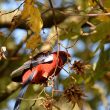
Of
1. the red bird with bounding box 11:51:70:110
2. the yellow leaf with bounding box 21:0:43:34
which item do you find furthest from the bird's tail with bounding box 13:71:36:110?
the yellow leaf with bounding box 21:0:43:34

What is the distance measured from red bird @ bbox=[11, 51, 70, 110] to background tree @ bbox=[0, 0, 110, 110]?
0.06 ft

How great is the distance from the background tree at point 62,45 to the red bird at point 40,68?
0.02 metres

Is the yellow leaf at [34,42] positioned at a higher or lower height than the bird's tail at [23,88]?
higher

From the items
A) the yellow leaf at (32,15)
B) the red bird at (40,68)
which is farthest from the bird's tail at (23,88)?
the yellow leaf at (32,15)

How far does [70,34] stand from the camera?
133cm

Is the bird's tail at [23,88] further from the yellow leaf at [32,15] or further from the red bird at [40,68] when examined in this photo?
the yellow leaf at [32,15]

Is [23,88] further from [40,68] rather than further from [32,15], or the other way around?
[32,15]

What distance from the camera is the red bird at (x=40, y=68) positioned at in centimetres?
100

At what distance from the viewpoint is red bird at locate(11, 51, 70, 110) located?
3.28 feet

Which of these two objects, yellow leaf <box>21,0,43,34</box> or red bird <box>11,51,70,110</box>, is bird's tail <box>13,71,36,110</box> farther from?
yellow leaf <box>21,0,43,34</box>

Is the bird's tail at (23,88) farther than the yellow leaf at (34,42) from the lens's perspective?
No

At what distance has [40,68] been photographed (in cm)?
103

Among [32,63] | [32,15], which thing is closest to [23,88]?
[32,63]

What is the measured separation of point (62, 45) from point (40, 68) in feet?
0.24
